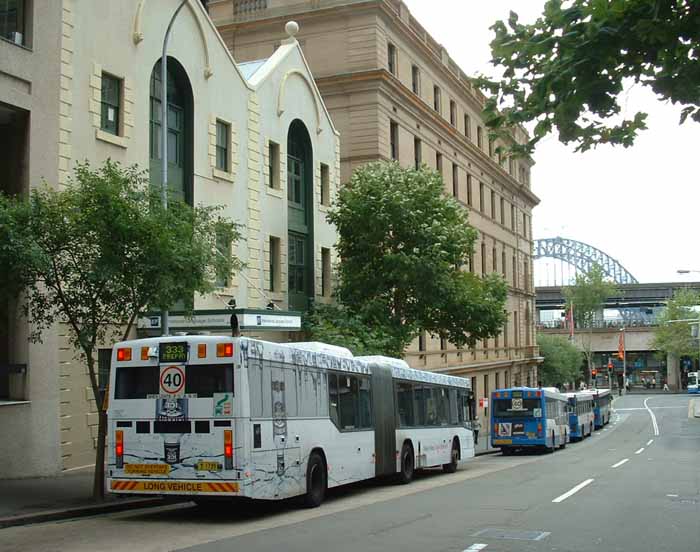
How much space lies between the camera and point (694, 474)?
2459 centimetres

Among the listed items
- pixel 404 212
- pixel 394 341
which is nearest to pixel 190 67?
pixel 404 212

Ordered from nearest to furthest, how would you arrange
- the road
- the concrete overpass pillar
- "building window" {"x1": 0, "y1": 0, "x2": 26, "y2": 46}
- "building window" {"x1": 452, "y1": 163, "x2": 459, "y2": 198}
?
the road
"building window" {"x1": 0, "y1": 0, "x2": 26, "y2": 46}
"building window" {"x1": 452, "y1": 163, "x2": 459, "y2": 198}
the concrete overpass pillar

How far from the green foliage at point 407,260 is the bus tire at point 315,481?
13764 mm

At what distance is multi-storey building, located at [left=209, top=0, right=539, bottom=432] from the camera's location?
41344 mm

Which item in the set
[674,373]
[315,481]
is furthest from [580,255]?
[315,481]

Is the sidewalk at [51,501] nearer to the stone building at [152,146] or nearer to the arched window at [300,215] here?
the stone building at [152,146]

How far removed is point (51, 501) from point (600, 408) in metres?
53.0

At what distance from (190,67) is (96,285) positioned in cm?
1276

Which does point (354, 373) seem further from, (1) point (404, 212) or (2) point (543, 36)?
(1) point (404, 212)

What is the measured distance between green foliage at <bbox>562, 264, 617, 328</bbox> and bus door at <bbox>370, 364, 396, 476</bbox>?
99102mm

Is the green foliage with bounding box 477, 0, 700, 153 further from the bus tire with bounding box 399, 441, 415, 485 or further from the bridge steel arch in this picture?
the bridge steel arch

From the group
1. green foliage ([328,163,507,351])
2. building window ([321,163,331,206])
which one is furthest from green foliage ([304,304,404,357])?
building window ([321,163,331,206])

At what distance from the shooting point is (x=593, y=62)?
9.24 meters

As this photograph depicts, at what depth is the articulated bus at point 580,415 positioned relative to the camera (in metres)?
48.6
